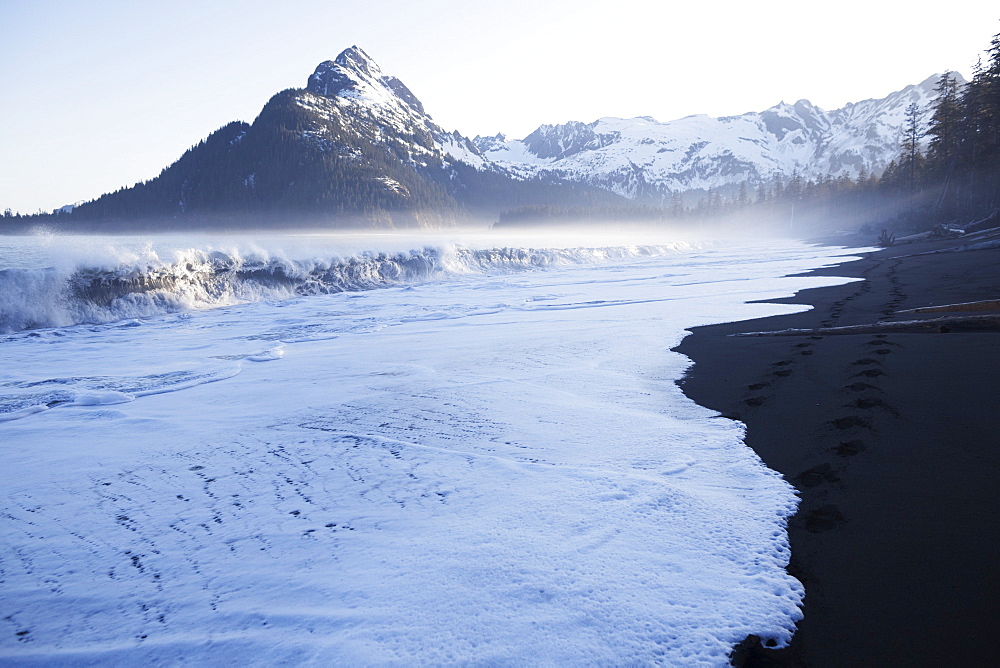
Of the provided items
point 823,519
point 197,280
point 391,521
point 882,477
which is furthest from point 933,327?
point 197,280

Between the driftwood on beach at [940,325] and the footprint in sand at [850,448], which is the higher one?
the driftwood on beach at [940,325]

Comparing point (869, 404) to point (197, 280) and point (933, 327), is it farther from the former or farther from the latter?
point (197, 280)

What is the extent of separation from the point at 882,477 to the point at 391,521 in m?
2.85

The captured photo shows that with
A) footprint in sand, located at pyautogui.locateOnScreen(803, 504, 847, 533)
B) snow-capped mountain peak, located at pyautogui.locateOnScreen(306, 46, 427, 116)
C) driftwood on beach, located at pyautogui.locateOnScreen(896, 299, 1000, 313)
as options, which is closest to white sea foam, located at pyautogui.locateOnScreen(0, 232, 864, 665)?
footprint in sand, located at pyautogui.locateOnScreen(803, 504, 847, 533)

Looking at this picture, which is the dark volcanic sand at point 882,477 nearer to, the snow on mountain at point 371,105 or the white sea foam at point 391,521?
the white sea foam at point 391,521

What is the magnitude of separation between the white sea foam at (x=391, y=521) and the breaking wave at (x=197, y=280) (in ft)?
30.9

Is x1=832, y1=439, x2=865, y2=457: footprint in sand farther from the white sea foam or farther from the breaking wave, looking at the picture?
the breaking wave

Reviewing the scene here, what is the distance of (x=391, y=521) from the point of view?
2.78m

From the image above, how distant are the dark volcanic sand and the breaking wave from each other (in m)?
16.0

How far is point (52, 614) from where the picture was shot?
219cm

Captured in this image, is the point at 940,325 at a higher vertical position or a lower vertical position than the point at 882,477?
higher

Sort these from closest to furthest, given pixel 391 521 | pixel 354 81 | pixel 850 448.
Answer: pixel 391 521 < pixel 850 448 < pixel 354 81

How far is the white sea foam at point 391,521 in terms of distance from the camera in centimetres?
195

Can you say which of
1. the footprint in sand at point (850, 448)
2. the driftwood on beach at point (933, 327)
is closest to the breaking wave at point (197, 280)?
the footprint in sand at point (850, 448)
